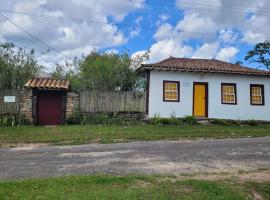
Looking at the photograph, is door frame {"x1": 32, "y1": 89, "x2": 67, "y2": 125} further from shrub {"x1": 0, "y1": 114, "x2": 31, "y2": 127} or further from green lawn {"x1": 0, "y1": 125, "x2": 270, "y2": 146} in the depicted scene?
green lawn {"x1": 0, "y1": 125, "x2": 270, "y2": 146}

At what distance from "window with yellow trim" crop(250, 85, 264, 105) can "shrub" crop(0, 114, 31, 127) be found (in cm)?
1324

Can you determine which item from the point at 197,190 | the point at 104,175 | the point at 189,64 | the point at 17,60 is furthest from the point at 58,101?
the point at 197,190

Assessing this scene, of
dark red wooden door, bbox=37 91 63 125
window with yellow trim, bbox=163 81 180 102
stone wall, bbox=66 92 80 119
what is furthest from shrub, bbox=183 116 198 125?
dark red wooden door, bbox=37 91 63 125

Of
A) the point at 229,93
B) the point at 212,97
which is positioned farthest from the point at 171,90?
the point at 229,93

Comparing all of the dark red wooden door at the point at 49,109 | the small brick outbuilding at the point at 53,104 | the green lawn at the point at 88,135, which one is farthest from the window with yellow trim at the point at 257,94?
the dark red wooden door at the point at 49,109

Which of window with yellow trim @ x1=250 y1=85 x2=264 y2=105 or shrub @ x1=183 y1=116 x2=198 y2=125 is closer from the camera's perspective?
shrub @ x1=183 y1=116 x2=198 y2=125

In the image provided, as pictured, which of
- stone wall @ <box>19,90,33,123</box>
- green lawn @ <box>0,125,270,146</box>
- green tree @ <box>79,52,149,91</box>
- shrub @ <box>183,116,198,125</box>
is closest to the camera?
green lawn @ <box>0,125,270,146</box>

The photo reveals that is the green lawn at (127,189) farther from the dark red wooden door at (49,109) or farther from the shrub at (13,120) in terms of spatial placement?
the dark red wooden door at (49,109)

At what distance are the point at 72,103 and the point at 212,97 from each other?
824 cm

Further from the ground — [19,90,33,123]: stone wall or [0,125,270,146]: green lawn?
[19,90,33,123]: stone wall

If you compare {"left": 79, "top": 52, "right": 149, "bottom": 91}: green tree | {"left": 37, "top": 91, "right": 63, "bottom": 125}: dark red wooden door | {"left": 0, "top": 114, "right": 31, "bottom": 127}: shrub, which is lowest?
{"left": 0, "top": 114, "right": 31, "bottom": 127}: shrub

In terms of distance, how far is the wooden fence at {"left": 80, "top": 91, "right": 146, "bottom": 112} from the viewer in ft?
63.7

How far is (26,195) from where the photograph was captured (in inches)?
246

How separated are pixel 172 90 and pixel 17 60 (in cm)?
988
